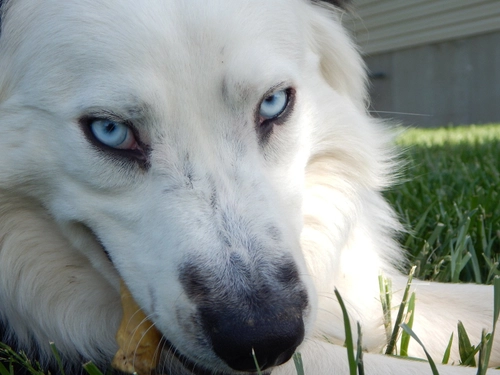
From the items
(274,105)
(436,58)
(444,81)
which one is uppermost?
(436,58)

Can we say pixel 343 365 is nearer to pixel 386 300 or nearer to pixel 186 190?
pixel 386 300

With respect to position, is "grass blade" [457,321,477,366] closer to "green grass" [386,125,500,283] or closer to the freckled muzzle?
the freckled muzzle

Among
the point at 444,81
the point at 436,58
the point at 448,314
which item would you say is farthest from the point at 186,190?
the point at 436,58

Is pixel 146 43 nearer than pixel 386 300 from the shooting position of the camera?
Yes

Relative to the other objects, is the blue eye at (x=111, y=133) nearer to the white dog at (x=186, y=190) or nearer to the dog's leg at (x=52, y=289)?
the white dog at (x=186, y=190)

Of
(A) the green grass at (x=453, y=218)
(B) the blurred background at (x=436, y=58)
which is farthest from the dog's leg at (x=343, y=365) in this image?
(B) the blurred background at (x=436, y=58)
